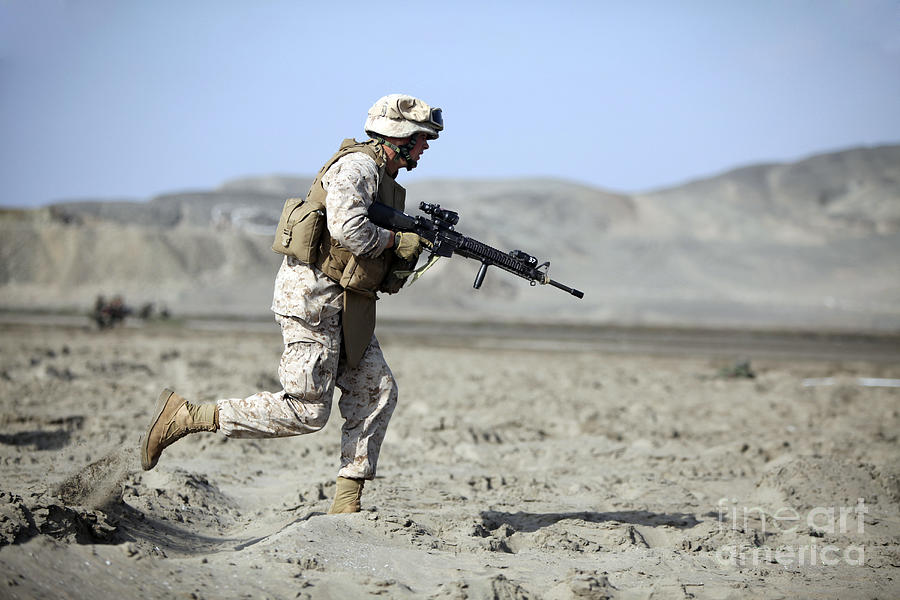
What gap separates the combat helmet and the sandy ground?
1904 mm

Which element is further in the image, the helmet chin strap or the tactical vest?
the helmet chin strap

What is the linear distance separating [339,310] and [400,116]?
3.33 ft

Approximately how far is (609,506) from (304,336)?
7.64 feet

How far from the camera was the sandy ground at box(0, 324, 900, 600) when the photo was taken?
Answer: 347cm

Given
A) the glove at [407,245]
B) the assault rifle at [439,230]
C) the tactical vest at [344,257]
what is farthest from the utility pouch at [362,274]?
the assault rifle at [439,230]

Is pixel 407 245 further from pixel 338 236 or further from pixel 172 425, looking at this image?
pixel 172 425

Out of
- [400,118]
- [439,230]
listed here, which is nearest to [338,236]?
[439,230]

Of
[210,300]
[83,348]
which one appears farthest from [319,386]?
[210,300]

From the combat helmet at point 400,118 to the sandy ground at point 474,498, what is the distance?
1.90m

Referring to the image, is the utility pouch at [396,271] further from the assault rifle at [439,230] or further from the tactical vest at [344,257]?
the assault rifle at [439,230]

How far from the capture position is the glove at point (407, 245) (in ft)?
13.5

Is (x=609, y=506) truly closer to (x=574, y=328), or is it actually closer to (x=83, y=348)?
(x=83, y=348)

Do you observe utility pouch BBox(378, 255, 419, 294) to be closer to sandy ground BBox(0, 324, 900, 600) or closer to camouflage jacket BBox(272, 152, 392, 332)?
camouflage jacket BBox(272, 152, 392, 332)

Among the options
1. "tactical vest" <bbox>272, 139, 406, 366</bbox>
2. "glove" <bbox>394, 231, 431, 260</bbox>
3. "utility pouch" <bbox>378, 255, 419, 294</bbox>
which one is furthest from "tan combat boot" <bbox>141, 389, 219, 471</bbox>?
→ "glove" <bbox>394, 231, 431, 260</bbox>
